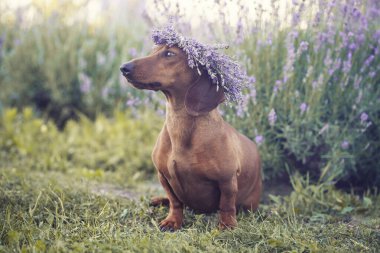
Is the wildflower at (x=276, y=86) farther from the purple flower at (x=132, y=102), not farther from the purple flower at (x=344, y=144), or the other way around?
the purple flower at (x=132, y=102)

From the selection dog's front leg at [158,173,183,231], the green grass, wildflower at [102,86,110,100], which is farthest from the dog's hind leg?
wildflower at [102,86,110,100]

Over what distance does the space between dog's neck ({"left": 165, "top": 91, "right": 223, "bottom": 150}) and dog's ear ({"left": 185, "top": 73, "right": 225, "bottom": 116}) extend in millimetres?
44

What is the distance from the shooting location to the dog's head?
2.58 metres

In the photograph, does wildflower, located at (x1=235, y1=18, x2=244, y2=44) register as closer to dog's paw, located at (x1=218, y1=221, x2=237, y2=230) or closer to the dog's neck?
the dog's neck

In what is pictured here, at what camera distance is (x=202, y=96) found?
8.76ft

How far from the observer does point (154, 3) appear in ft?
12.3

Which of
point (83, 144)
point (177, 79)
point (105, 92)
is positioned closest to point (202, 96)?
point (177, 79)

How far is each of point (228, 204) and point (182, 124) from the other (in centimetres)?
53

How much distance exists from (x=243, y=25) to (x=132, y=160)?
1812 millimetres

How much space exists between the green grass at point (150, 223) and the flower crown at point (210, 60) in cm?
77

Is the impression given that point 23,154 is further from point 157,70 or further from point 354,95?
point 354,95

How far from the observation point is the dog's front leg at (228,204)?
277 centimetres

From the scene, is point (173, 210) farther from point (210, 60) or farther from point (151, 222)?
point (210, 60)

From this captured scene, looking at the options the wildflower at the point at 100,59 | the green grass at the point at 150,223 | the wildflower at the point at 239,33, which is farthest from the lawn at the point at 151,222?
the wildflower at the point at 100,59
